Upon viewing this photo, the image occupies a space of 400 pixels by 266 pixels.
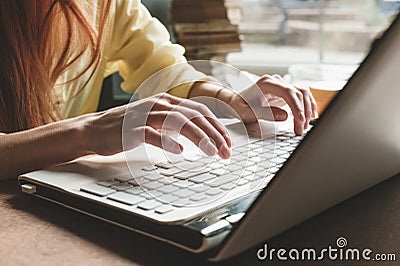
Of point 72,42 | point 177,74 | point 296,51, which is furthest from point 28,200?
point 296,51

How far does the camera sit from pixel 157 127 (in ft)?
2.18

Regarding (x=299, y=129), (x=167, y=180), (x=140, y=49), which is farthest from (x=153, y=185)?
(x=140, y=49)

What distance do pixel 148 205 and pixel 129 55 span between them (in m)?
0.80

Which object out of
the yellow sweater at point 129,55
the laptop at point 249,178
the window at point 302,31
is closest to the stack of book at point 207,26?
the window at point 302,31

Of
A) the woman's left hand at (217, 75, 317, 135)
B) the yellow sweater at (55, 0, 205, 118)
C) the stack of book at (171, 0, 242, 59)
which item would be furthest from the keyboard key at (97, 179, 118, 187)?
the stack of book at (171, 0, 242, 59)

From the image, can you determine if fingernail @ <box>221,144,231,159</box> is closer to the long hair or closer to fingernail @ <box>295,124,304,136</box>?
fingernail @ <box>295,124,304,136</box>

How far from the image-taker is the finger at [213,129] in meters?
0.62

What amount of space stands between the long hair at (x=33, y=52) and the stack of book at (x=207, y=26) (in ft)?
2.45

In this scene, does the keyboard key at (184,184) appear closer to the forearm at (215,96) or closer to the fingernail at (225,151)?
the fingernail at (225,151)

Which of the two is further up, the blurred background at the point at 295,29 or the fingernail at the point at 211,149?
the fingernail at the point at 211,149

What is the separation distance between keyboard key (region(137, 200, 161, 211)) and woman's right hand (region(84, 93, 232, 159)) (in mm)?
123

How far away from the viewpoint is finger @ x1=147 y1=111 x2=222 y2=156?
24.5 inches

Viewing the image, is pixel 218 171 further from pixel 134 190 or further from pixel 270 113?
pixel 270 113

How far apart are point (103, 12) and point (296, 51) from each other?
950 mm
